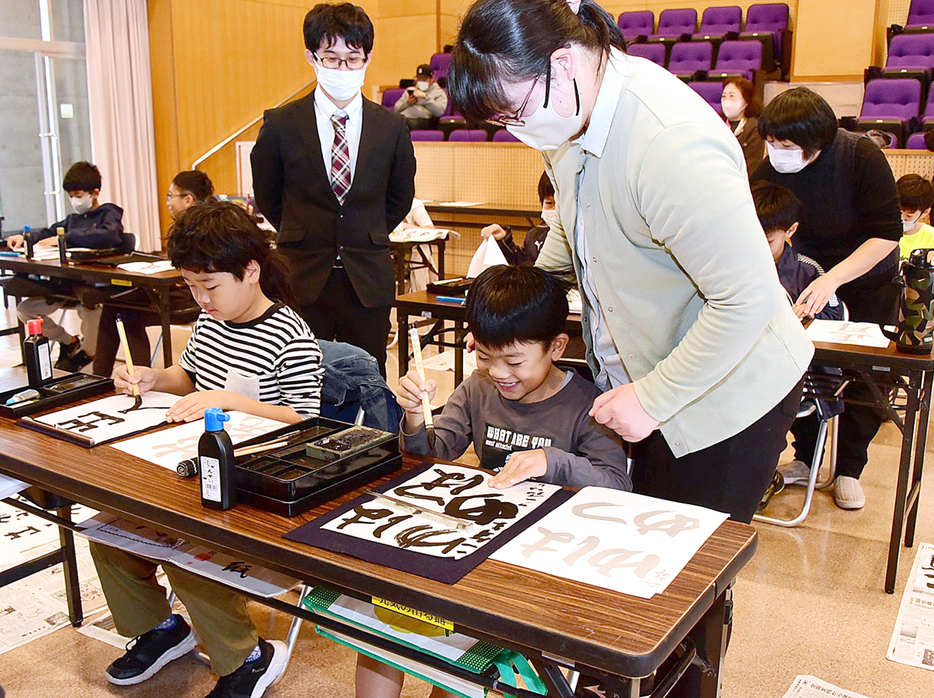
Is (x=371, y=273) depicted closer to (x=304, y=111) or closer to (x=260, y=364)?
(x=304, y=111)

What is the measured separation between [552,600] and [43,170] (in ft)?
27.6

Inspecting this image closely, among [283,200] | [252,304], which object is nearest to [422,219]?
[283,200]

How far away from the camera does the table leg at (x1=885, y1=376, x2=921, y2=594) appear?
2.23m

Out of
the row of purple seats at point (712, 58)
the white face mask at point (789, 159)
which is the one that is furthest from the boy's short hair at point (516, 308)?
the row of purple seats at point (712, 58)

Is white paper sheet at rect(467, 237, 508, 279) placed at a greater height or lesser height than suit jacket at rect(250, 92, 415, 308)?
lesser

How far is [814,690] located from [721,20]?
8.10 metres

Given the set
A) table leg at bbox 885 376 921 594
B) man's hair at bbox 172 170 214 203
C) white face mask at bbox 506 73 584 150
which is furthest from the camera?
man's hair at bbox 172 170 214 203

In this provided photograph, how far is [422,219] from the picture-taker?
5.73m

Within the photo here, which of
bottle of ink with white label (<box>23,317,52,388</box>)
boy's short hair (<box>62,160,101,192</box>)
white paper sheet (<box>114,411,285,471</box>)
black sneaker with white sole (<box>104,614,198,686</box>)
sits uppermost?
boy's short hair (<box>62,160,101,192</box>)

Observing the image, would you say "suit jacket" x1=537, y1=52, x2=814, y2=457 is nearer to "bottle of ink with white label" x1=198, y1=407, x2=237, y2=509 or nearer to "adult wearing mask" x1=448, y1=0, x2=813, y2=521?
"adult wearing mask" x1=448, y1=0, x2=813, y2=521

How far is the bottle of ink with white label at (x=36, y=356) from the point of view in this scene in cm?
171

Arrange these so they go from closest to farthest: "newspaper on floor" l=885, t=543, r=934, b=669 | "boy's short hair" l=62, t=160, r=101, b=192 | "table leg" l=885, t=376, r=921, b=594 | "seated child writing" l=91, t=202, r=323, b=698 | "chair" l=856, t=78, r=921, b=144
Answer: "seated child writing" l=91, t=202, r=323, b=698
"newspaper on floor" l=885, t=543, r=934, b=669
"table leg" l=885, t=376, r=921, b=594
"boy's short hair" l=62, t=160, r=101, b=192
"chair" l=856, t=78, r=921, b=144

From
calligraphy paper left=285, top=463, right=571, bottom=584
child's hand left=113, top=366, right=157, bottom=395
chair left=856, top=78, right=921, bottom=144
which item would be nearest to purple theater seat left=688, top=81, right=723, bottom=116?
chair left=856, top=78, right=921, bottom=144

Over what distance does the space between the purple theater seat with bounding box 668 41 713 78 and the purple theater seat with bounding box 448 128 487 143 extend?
6.32 feet
